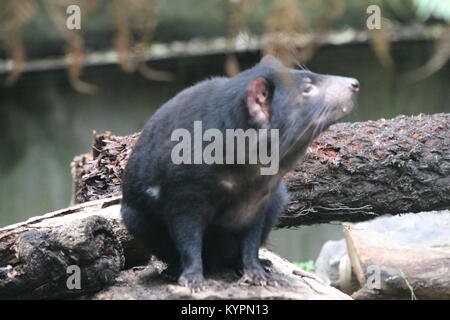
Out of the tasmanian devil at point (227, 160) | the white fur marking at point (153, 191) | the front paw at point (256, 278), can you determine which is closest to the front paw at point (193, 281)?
the tasmanian devil at point (227, 160)

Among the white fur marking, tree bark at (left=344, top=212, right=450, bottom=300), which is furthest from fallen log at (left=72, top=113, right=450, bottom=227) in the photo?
the white fur marking

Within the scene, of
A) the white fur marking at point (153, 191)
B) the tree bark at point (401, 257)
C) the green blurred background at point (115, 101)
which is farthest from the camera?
the green blurred background at point (115, 101)

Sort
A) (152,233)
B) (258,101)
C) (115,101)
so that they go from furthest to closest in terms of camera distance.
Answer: (115,101)
(152,233)
(258,101)

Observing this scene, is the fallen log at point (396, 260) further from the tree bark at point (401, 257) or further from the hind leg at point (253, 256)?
the hind leg at point (253, 256)

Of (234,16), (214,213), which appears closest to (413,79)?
(214,213)

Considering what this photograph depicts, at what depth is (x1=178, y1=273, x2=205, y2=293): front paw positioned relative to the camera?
3631mm

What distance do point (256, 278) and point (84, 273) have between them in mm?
991

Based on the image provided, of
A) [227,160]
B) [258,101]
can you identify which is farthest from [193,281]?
[258,101]

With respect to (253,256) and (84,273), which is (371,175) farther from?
(84,273)

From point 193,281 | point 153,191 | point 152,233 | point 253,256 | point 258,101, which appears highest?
point 258,101

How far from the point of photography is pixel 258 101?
3.54 metres

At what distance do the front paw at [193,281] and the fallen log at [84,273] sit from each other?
1.5 inches

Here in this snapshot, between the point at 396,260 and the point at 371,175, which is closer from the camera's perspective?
the point at 371,175

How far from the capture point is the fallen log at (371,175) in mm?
5016
